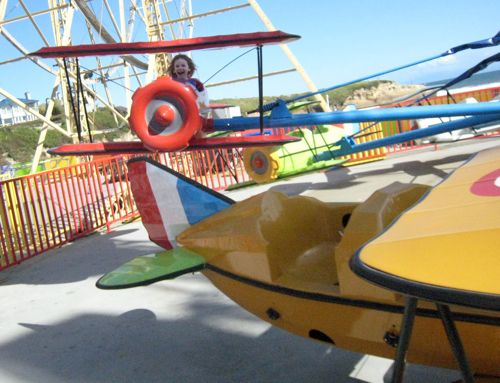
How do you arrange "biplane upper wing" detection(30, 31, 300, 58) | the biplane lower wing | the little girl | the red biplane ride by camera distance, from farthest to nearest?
the little girl, the biplane lower wing, "biplane upper wing" detection(30, 31, 300, 58), the red biplane ride

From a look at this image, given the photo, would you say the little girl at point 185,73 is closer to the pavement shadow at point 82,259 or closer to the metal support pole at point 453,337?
the pavement shadow at point 82,259

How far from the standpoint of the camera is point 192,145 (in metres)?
4.70

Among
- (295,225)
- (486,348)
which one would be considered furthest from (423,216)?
(295,225)

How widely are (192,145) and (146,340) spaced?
6.11 feet

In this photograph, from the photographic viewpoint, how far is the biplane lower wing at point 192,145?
4.60 m

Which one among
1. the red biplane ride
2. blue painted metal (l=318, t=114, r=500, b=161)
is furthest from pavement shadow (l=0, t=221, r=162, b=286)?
blue painted metal (l=318, t=114, r=500, b=161)

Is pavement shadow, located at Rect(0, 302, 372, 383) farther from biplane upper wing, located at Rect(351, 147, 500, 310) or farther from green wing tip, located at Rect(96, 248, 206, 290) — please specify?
biplane upper wing, located at Rect(351, 147, 500, 310)

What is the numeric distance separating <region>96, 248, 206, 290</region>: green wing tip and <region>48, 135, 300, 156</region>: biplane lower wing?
1.55 meters

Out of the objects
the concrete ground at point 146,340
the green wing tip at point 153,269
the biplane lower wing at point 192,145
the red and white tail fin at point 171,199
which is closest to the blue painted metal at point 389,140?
the biplane lower wing at point 192,145

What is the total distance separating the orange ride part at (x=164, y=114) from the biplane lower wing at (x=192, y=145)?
321 mm

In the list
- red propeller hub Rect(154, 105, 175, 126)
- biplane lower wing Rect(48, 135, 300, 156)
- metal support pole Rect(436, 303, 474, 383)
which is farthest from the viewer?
biplane lower wing Rect(48, 135, 300, 156)

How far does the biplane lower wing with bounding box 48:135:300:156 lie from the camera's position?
15.1 ft

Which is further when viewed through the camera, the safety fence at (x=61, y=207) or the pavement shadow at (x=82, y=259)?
the safety fence at (x=61, y=207)

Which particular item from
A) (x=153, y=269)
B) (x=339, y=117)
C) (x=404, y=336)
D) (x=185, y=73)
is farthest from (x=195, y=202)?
(x=404, y=336)
